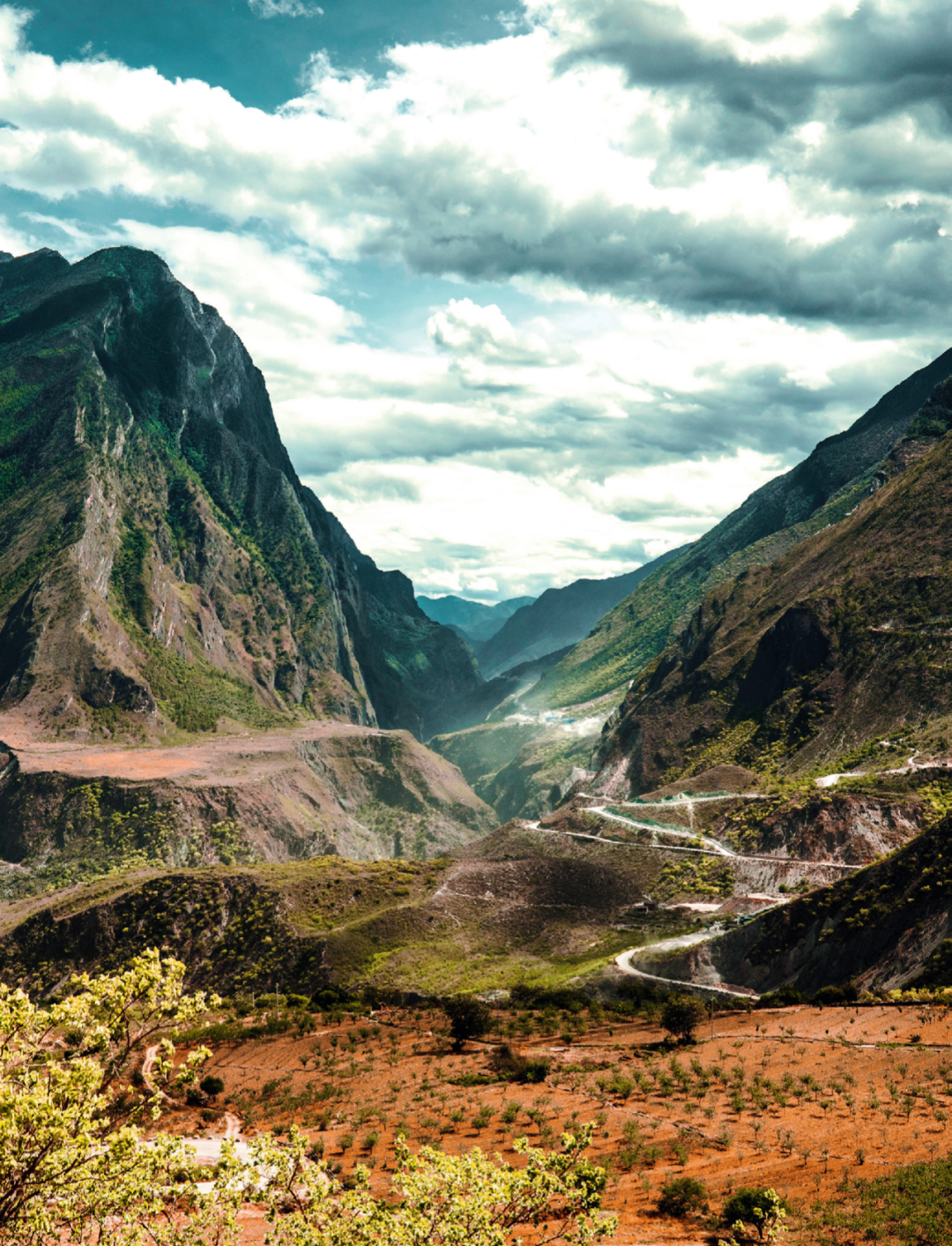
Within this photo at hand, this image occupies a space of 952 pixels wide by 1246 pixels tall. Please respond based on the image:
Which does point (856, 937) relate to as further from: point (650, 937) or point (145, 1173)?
point (145, 1173)

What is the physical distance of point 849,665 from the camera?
529 ft

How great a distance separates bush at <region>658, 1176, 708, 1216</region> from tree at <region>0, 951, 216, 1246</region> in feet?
73.8

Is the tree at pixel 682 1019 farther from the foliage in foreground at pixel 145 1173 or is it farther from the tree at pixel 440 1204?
the tree at pixel 440 1204

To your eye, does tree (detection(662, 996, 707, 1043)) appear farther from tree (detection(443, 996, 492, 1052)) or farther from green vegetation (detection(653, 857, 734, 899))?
green vegetation (detection(653, 857, 734, 899))

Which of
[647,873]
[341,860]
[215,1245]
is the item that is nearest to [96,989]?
[215,1245]

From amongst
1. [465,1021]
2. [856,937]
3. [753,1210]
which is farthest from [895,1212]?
[856,937]

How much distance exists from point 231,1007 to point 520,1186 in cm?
8780

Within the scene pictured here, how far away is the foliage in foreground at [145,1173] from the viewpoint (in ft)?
56.2

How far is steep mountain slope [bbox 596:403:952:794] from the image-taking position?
145250 mm

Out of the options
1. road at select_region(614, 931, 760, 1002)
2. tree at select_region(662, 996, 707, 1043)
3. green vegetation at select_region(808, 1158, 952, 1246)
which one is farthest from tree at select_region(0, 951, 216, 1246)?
road at select_region(614, 931, 760, 1002)

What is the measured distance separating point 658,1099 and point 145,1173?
38413mm

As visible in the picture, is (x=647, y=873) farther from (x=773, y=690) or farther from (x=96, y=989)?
(x=96, y=989)

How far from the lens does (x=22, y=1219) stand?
17.2 m

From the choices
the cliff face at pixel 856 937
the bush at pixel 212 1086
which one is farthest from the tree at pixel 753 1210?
the bush at pixel 212 1086
